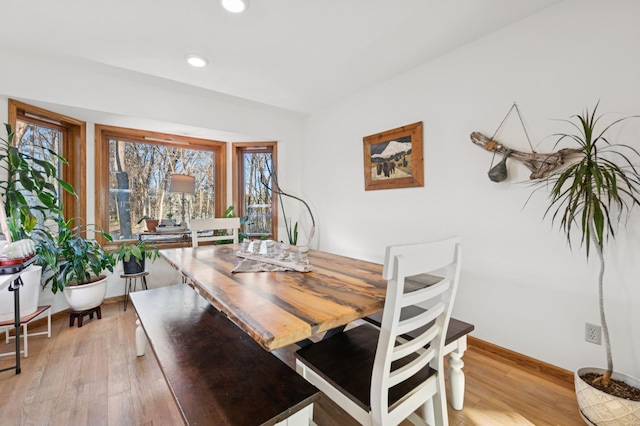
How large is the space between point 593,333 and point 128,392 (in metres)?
2.83

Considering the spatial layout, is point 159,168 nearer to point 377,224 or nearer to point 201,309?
point 201,309

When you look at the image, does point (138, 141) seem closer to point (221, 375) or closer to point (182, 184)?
point (182, 184)

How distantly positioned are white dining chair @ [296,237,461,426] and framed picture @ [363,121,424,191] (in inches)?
60.6

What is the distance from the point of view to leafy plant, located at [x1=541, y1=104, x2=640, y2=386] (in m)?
1.39

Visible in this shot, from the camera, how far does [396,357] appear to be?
3.04 ft

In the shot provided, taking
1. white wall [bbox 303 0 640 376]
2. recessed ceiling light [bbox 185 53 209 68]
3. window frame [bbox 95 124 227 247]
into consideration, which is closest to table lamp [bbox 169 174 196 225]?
window frame [bbox 95 124 227 247]

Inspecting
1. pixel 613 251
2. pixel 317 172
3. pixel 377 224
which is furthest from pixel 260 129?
pixel 613 251

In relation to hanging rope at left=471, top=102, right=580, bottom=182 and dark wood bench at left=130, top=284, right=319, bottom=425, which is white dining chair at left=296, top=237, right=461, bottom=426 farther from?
hanging rope at left=471, top=102, right=580, bottom=182

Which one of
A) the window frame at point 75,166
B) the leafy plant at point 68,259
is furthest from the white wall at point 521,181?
the window frame at point 75,166

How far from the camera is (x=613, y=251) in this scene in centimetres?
159

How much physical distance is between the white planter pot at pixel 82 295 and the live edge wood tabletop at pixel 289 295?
1504mm

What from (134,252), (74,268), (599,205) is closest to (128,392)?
(74,268)

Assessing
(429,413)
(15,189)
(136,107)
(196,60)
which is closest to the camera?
(429,413)

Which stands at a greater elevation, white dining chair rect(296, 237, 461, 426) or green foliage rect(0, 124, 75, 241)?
green foliage rect(0, 124, 75, 241)
